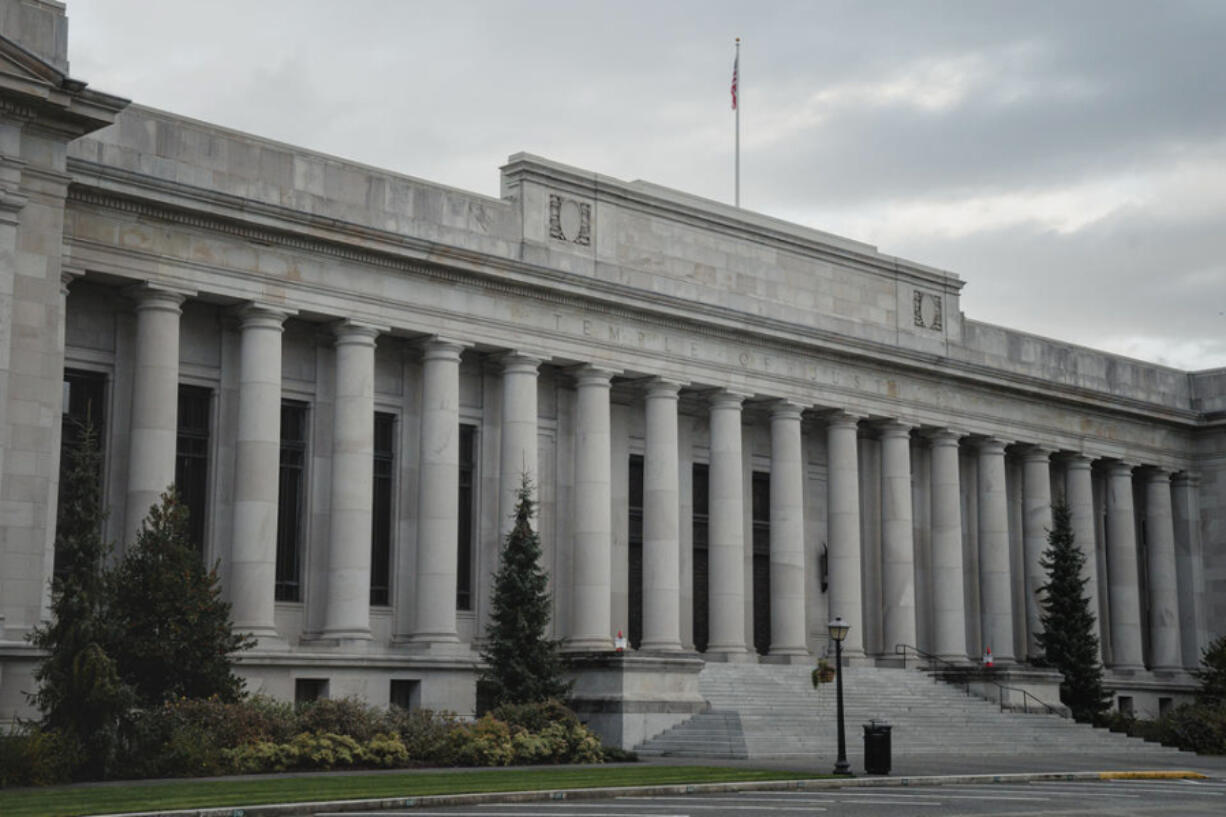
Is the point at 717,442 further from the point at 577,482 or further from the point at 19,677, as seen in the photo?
the point at 19,677

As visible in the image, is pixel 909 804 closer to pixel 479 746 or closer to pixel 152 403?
pixel 479 746

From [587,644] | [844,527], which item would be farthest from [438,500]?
[844,527]

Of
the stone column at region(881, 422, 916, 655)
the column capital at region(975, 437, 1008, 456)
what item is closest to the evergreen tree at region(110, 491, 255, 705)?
the stone column at region(881, 422, 916, 655)

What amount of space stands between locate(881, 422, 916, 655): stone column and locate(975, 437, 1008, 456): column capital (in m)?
4.61

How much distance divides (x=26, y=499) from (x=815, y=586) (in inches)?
1235

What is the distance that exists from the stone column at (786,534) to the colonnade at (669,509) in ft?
0.22

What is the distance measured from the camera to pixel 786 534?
5331cm

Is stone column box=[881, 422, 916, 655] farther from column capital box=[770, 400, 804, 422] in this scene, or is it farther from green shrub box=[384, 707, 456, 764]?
green shrub box=[384, 707, 456, 764]

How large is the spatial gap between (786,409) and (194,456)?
20.9 meters

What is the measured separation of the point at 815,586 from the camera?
56.9m

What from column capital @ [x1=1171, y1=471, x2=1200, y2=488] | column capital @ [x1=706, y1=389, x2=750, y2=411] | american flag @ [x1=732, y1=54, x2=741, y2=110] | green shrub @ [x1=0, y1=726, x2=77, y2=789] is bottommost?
green shrub @ [x1=0, y1=726, x2=77, y2=789]

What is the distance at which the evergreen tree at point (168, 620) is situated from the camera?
32.3m

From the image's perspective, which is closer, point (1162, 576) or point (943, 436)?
point (943, 436)

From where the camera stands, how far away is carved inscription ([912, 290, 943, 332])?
2334 inches
